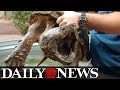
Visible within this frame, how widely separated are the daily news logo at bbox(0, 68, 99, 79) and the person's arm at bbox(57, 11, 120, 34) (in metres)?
0.35

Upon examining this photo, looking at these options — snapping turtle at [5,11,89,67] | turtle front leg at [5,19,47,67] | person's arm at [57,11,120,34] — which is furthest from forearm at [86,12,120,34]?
turtle front leg at [5,19,47,67]

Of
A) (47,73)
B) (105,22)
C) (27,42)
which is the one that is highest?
(105,22)

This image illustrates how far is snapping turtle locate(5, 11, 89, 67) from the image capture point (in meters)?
1.78

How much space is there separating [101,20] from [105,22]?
0.8 inches

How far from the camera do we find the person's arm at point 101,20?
159 centimetres

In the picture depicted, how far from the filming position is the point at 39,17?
6.02ft

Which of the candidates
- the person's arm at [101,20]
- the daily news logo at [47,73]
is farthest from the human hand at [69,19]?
the daily news logo at [47,73]

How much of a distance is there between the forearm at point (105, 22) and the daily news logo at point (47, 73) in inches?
13.8

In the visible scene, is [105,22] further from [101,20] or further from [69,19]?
[69,19]

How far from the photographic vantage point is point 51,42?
1.79 m

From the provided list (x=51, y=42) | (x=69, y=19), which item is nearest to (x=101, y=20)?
(x=69, y=19)

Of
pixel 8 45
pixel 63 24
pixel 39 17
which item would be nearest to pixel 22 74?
pixel 8 45

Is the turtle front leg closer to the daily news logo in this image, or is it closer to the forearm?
the daily news logo

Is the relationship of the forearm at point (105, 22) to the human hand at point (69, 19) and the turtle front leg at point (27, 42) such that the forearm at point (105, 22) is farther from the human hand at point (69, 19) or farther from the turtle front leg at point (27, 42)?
the turtle front leg at point (27, 42)
